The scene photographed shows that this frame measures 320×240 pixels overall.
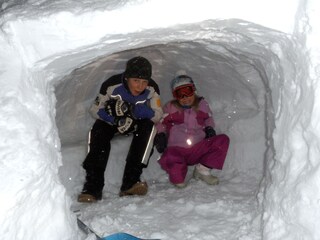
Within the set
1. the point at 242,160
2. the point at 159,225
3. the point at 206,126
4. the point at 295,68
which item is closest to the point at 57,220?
the point at 159,225

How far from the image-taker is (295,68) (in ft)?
8.35

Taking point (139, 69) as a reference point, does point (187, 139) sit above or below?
below

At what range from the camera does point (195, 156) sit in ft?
14.5

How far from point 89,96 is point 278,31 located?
3046mm

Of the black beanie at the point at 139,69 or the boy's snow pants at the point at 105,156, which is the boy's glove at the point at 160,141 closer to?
the boy's snow pants at the point at 105,156

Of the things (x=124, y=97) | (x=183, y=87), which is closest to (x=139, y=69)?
(x=124, y=97)

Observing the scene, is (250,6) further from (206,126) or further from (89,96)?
(89,96)

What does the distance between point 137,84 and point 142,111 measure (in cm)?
34

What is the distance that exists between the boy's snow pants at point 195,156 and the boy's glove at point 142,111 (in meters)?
0.38

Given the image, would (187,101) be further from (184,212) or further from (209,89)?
(184,212)

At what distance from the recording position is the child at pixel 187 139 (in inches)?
170

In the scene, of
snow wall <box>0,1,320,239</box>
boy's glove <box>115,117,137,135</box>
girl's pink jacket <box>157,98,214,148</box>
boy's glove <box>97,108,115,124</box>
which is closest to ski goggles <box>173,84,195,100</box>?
girl's pink jacket <box>157,98,214,148</box>

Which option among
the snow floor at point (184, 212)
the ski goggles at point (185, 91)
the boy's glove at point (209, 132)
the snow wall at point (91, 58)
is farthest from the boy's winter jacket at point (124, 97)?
the snow wall at point (91, 58)

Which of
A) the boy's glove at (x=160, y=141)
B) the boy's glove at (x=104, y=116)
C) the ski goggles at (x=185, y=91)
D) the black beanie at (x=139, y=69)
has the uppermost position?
the black beanie at (x=139, y=69)
